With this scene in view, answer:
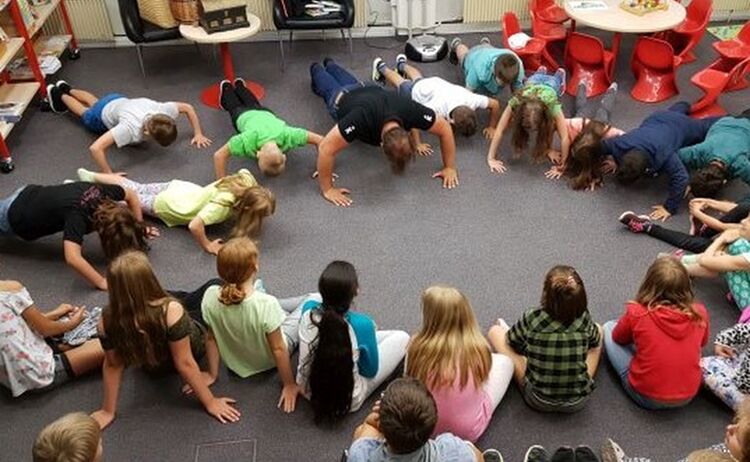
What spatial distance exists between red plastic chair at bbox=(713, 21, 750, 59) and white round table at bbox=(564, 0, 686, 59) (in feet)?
1.26

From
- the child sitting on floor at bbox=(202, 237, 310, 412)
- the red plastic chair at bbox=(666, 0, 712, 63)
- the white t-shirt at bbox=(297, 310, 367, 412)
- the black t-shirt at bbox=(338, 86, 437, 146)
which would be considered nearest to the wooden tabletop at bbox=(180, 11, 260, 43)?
the black t-shirt at bbox=(338, 86, 437, 146)

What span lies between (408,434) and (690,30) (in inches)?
190

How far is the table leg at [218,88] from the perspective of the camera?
17.8 feet

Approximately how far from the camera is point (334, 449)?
298 cm

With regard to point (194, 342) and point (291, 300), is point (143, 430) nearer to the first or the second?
point (194, 342)

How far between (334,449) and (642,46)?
4.00 meters

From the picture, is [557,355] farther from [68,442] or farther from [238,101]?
[238,101]

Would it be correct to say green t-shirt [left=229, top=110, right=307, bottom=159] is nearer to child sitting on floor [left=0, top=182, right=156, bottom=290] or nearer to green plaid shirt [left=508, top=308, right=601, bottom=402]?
child sitting on floor [left=0, top=182, right=156, bottom=290]

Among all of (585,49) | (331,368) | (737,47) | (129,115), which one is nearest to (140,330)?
(331,368)

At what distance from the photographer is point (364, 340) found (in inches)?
116

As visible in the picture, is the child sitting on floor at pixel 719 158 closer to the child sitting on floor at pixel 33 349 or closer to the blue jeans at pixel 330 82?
the blue jeans at pixel 330 82

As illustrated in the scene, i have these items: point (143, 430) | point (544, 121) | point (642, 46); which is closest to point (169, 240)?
point (143, 430)

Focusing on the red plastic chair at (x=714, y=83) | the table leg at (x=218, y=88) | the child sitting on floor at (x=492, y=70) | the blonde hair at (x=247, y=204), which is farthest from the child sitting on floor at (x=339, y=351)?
the red plastic chair at (x=714, y=83)

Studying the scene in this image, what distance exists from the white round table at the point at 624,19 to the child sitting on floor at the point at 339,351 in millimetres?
3345
